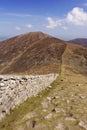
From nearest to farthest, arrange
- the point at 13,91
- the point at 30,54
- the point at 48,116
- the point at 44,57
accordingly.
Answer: the point at 48,116 → the point at 13,91 → the point at 44,57 → the point at 30,54

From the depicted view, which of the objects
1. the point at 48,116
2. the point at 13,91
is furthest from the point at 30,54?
the point at 48,116

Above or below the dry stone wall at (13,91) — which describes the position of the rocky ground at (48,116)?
below

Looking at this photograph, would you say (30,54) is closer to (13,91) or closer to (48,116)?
(13,91)

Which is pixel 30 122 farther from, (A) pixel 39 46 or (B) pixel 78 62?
(A) pixel 39 46

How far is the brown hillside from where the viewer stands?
70.5 m

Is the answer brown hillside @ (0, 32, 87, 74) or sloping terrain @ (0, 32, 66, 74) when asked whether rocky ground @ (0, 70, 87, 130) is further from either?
brown hillside @ (0, 32, 87, 74)

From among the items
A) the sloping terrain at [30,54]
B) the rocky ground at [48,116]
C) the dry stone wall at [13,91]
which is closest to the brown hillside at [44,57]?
the sloping terrain at [30,54]

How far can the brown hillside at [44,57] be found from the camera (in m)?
70.5

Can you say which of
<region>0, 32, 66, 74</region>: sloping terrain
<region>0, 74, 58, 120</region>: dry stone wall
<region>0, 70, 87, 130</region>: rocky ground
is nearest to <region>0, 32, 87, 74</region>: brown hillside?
<region>0, 32, 66, 74</region>: sloping terrain

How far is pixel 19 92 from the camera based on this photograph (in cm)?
1712

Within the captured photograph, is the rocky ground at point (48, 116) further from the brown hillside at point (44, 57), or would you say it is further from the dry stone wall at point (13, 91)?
the brown hillside at point (44, 57)

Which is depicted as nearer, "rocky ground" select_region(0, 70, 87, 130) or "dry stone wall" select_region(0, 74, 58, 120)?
"rocky ground" select_region(0, 70, 87, 130)

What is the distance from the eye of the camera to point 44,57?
83250 mm

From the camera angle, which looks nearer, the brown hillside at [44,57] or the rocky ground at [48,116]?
the rocky ground at [48,116]
